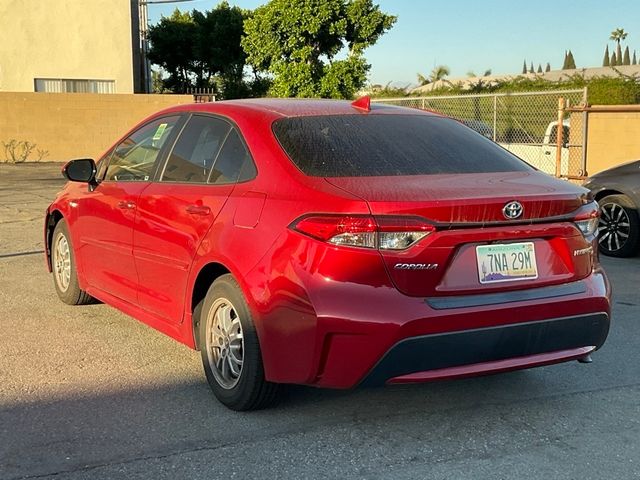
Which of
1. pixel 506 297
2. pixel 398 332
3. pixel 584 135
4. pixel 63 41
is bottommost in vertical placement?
pixel 398 332

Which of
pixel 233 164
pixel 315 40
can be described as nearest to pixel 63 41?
pixel 315 40

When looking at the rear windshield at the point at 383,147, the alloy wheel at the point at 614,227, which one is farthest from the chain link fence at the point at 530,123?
the rear windshield at the point at 383,147

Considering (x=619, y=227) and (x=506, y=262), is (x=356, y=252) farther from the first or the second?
(x=619, y=227)

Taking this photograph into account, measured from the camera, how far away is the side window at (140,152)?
4.85 m

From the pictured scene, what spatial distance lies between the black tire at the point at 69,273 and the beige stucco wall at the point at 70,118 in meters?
17.8

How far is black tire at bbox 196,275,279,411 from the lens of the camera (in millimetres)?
3703

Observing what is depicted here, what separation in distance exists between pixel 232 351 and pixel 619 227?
6245 mm

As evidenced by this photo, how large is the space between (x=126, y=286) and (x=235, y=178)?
1.39 meters

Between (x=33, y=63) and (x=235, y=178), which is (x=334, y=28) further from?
(x=235, y=178)

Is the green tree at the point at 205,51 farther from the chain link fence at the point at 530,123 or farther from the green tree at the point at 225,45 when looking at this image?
the chain link fence at the point at 530,123

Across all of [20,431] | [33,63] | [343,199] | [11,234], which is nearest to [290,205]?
[343,199]

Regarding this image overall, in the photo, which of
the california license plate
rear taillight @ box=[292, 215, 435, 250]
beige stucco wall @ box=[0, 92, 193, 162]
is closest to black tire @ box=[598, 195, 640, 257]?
the california license plate

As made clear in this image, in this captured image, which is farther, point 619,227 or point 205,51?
point 205,51

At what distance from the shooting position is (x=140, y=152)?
16.6 ft
